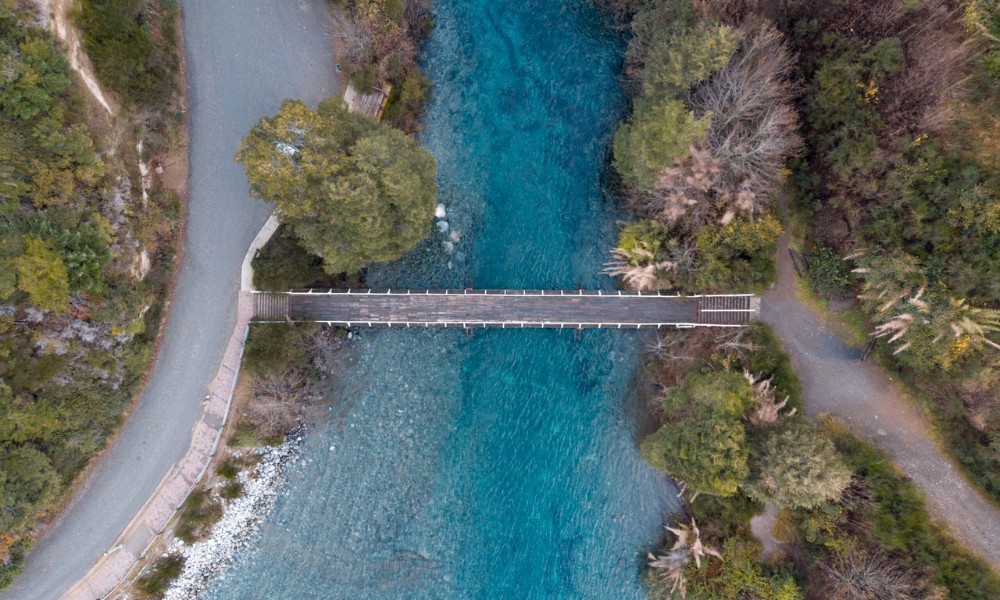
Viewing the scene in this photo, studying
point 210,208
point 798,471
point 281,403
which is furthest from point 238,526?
point 798,471

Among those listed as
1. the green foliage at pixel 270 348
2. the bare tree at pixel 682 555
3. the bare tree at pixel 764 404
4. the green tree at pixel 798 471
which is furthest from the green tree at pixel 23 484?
the bare tree at pixel 764 404

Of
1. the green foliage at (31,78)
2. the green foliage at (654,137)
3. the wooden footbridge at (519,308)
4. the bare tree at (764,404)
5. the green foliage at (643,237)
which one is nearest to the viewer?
the green foliage at (31,78)

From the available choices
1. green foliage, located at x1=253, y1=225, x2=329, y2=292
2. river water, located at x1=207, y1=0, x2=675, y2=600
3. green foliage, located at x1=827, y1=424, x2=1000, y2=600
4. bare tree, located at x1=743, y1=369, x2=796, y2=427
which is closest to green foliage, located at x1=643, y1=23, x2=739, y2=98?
river water, located at x1=207, y1=0, x2=675, y2=600

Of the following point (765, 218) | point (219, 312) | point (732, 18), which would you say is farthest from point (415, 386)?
point (732, 18)

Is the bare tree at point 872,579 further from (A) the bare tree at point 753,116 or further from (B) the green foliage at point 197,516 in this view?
(B) the green foliage at point 197,516

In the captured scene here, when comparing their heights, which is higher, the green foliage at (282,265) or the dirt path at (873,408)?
the dirt path at (873,408)
